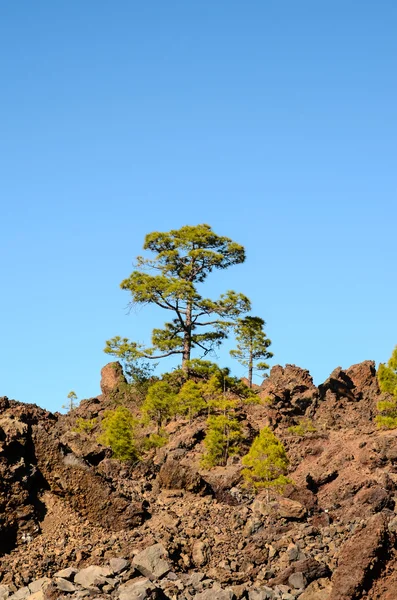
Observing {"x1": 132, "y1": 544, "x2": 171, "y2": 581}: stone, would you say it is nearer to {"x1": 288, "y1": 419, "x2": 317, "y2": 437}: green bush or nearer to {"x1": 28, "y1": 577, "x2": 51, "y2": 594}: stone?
{"x1": 28, "y1": 577, "x2": 51, "y2": 594}: stone

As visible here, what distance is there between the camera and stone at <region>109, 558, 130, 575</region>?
25969 millimetres

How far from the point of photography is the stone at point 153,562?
25.9 m

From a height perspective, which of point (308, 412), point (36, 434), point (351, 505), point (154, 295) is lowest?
point (351, 505)

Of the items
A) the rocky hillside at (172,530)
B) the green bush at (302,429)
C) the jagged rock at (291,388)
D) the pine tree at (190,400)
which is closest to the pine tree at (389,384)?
the green bush at (302,429)

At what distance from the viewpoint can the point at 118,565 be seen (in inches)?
1030

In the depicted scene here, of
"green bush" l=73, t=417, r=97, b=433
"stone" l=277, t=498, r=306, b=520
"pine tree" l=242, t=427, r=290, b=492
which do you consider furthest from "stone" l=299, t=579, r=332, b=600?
"green bush" l=73, t=417, r=97, b=433

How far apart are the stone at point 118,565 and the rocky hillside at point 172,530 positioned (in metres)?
0.04

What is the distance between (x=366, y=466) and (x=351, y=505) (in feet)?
24.0

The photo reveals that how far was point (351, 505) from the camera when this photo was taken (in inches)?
1421

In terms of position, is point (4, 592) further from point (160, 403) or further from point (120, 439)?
point (160, 403)

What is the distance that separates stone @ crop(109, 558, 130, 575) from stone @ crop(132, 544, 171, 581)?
0.93 ft

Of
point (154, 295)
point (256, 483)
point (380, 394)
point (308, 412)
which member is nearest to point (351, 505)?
point (256, 483)

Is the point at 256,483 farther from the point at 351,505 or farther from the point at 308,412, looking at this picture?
the point at 308,412

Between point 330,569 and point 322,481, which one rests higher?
point 322,481
